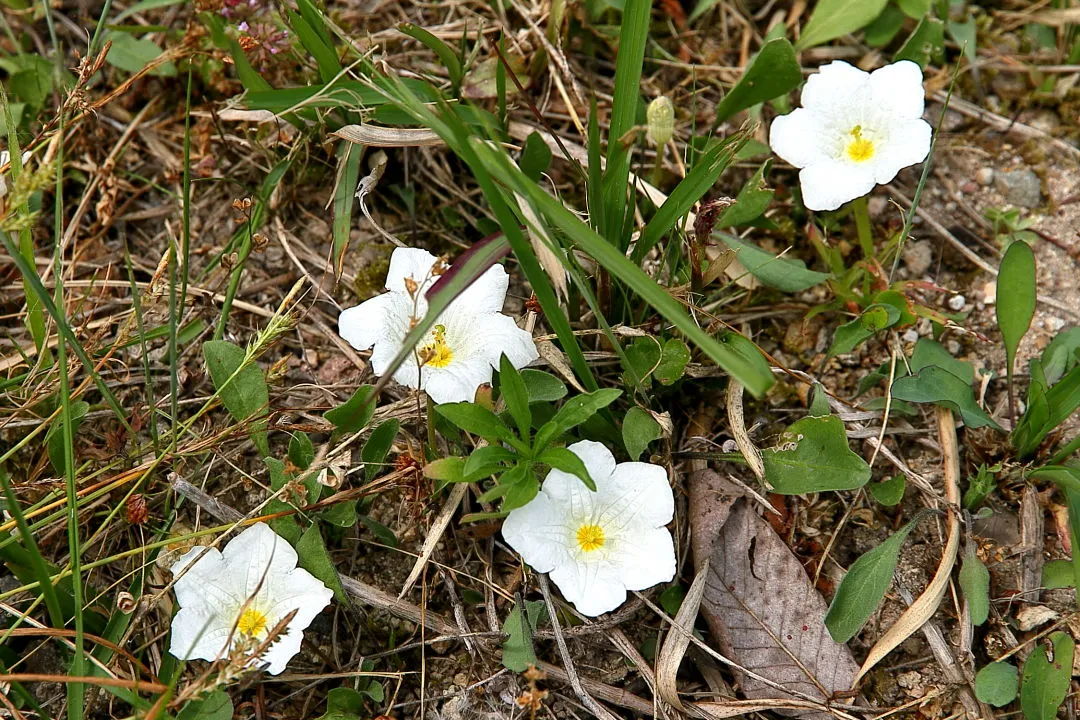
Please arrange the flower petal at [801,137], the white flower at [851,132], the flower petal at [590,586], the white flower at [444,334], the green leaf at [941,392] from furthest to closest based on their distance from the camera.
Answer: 1. the flower petal at [801,137]
2. the white flower at [851,132]
3. the green leaf at [941,392]
4. the white flower at [444,334]
5. the flower petal at [590,586]

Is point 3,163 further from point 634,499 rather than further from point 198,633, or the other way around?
point 634,499

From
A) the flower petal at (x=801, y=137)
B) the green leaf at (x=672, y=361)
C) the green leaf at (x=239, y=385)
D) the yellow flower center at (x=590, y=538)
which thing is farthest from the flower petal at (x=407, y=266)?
the flower petal at (x=801, y=137)

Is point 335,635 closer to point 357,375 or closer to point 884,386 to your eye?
point 357,375

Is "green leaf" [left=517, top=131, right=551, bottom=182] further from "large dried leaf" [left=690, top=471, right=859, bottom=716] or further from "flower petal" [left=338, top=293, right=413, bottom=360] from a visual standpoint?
"large dried leaf" [left=690, top=471, right=859, bottom=716]

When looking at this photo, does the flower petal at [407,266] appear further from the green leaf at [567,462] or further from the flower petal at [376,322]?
the green leaf at [567,462]

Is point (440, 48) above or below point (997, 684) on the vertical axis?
Result: above

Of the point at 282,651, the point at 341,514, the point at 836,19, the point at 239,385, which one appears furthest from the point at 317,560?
the point at 836,19

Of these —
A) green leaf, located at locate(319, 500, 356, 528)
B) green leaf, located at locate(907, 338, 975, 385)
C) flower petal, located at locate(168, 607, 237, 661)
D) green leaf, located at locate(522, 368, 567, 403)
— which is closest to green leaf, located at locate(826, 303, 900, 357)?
green leaf, located at locate(907, 338, 975, 385)
